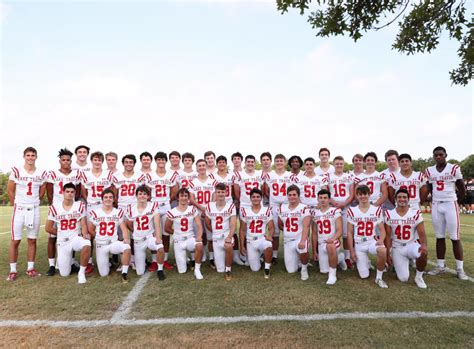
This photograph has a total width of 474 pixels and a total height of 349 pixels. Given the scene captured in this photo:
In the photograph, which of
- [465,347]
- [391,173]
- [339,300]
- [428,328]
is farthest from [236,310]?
[391,173]

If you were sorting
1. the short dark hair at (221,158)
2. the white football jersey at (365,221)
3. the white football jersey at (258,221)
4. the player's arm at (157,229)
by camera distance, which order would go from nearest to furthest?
1. the white football jersey at (365,221)
2. the player's arm at (157,229)
3. the white football jersey at (258,221)
4. the short dark hair at (221,158)

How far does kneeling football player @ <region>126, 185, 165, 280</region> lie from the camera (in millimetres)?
5906

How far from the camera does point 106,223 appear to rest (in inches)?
232

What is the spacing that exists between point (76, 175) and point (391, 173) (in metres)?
6.22

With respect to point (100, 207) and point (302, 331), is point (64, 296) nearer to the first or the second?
point (100, 207)

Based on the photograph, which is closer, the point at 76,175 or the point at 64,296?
the point at 64,296

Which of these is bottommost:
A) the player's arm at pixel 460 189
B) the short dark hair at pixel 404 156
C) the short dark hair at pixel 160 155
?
the player's arm at pixel 460 189

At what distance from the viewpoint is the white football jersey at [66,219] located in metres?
5.88

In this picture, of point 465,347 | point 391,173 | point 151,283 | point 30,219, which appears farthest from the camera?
point 391,173

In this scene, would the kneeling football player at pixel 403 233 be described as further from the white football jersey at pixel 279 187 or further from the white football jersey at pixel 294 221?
the white football jersey at pixel 279 187

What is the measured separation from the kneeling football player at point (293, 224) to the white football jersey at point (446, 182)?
7.87ft

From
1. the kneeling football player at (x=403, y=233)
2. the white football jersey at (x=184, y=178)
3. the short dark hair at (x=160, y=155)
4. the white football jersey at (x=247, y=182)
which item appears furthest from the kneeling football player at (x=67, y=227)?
the kneeling football player at (x=403, y=233)

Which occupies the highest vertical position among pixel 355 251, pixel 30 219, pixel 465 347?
pixel 30 219

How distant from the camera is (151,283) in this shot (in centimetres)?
534
